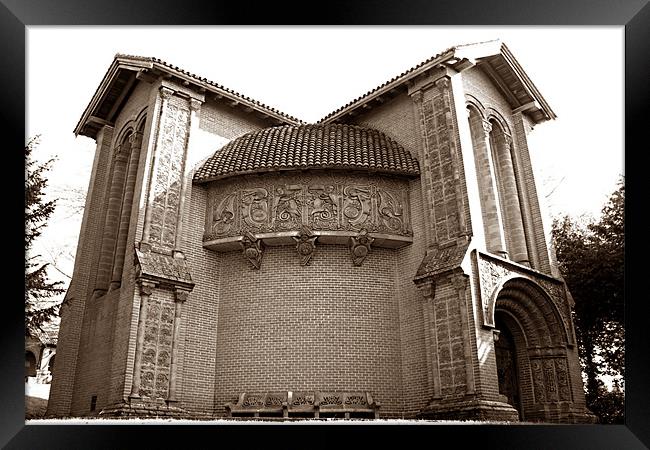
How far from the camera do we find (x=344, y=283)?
1446 cm

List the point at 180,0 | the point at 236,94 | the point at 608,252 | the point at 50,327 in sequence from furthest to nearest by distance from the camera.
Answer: the point at 50,327, the point at 608,252, the point at 236,94, the point at 180,0

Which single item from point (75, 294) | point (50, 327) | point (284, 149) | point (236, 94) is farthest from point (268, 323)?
point (50, 327)

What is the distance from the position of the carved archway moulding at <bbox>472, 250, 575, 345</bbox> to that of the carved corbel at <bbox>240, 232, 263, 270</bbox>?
203 inches

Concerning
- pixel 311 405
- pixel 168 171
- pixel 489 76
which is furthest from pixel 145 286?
pixel 489 76

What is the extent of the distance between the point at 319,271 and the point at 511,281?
15.1 feet

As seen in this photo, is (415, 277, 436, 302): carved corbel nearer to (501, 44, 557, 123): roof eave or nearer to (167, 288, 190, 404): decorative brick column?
(167, 288, 190, 404): decorative brick column

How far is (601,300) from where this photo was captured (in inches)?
757

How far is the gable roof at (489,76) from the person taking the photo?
1489cm

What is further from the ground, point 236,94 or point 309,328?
point 236,94

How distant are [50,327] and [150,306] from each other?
17.3 m

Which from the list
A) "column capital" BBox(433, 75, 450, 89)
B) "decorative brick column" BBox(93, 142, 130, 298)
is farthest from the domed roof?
"decorative brick column" BBox(93, 142, 130, 298)

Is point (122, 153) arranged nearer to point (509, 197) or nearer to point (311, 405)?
point (311, 405)

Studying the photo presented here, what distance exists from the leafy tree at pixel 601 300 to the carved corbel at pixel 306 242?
10.2m

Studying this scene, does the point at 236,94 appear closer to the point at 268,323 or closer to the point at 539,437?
the point at 268,323
